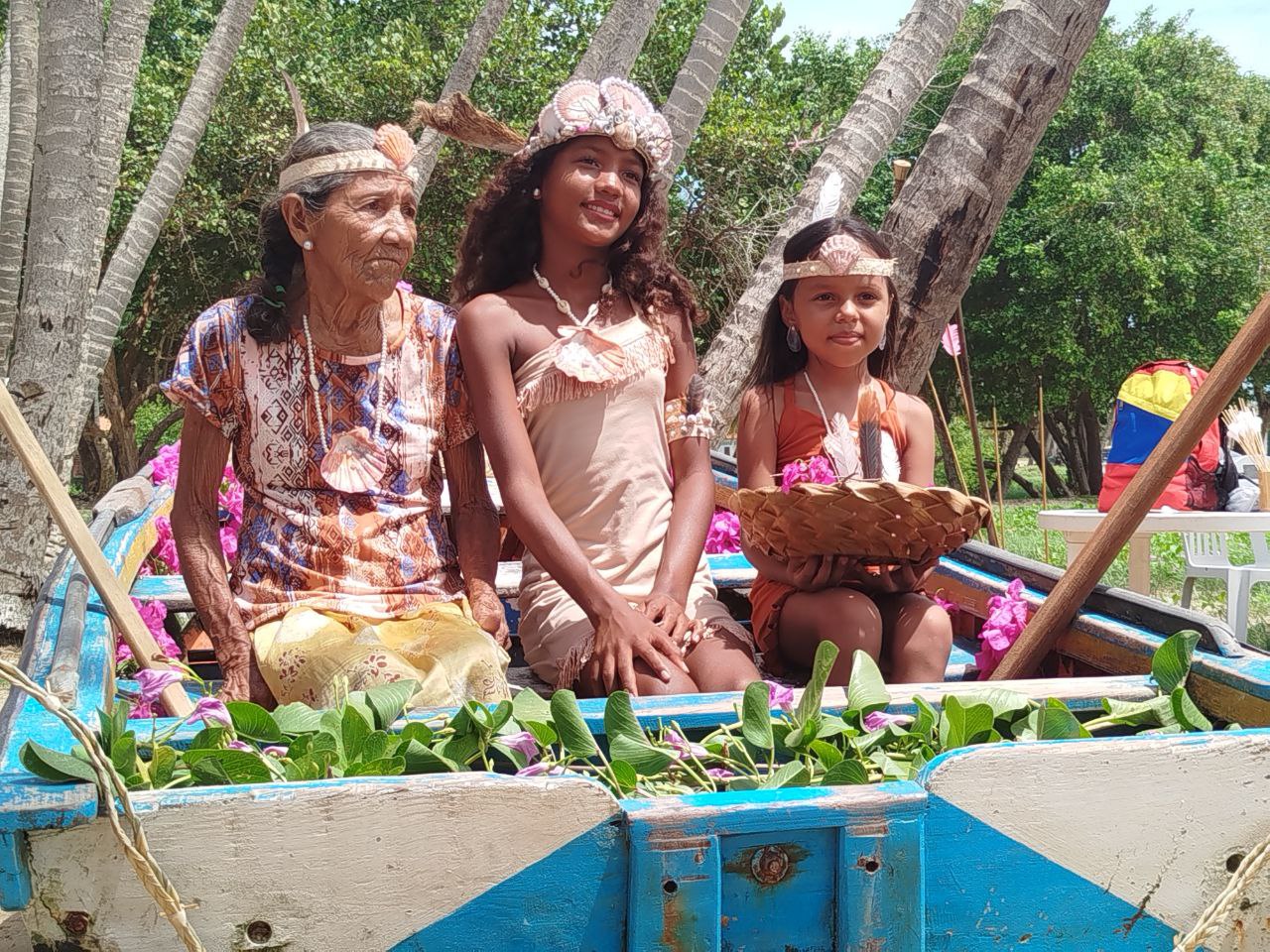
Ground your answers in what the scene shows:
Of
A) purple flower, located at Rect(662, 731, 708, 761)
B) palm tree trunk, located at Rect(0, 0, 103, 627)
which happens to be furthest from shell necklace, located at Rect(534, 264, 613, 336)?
palm tree trunk, located at Rect(0, 0, 103, 627)

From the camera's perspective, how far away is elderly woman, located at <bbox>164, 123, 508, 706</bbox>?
105 inches

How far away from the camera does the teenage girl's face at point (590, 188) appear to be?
115 inches

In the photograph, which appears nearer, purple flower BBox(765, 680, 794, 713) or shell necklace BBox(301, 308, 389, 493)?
purple flower BBox(765, 680, 794, 713)

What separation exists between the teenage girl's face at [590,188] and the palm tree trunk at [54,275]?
388 centimetres

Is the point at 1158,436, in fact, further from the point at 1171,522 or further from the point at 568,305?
the point at 568,305

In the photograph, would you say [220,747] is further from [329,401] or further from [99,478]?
[99,478]

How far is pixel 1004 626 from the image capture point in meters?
3.02

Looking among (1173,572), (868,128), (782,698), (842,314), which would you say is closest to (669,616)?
(782,698)

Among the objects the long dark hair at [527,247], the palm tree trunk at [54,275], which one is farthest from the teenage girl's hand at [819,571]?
the palm tree trunk at [54,275]

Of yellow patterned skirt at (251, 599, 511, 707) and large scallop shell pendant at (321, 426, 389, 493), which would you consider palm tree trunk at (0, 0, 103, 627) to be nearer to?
large scallop shell pendant at (321, 426, 389, 493)

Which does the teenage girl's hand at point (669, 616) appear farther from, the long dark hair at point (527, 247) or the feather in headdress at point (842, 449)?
the long dark hair at point (527, 247)

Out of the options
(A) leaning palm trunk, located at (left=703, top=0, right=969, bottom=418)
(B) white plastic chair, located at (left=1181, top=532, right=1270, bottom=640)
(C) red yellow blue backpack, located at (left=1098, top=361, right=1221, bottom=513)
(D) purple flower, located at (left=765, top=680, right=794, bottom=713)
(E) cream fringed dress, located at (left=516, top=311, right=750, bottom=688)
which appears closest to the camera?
(D) purple flower, located at (left=765, top=680, right=794, bottom=713)

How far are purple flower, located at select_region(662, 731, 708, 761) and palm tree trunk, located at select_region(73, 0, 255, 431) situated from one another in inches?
245

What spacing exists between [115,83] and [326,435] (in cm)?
462
